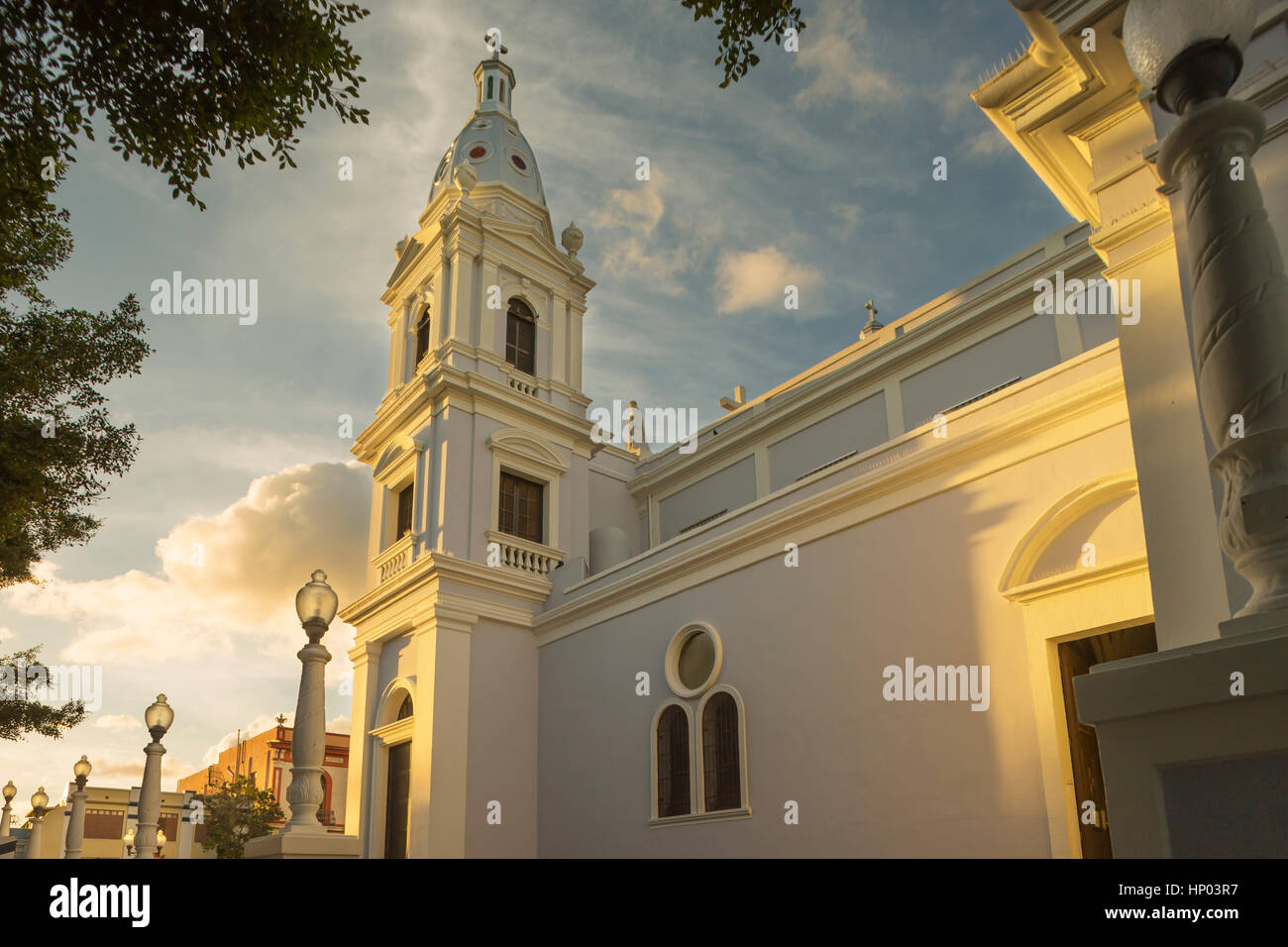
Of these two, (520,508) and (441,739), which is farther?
(520,508)

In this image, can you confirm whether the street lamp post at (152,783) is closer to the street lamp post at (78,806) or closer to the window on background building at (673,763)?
the street lamp post at (78,806)

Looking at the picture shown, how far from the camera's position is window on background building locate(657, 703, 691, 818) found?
13.6 metres

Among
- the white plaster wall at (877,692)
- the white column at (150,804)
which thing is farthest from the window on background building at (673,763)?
the white column at (150,804)

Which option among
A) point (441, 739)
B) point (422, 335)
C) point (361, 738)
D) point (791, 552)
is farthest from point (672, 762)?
point (422, 335)

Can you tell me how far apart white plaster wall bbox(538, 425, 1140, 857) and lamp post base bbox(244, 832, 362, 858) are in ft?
17.2

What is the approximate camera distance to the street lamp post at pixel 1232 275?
3.07 metres

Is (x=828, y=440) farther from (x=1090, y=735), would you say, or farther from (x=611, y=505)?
(x=1090, y=735)

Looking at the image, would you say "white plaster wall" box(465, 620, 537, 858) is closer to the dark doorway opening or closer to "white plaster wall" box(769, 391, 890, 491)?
"white plaster wall" box(769, 391, 890, 491)

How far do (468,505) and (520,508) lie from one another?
1309 mm

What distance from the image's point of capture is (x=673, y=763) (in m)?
13.8

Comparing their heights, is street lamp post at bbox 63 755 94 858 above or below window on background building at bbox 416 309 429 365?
below

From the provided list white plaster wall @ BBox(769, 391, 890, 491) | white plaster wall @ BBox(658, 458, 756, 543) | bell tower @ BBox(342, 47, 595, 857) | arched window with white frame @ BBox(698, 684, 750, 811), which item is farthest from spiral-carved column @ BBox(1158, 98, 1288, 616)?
white plaster wall @ BBox(658, 458, 756, 543)

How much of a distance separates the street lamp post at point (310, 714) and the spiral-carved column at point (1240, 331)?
7.77 meters

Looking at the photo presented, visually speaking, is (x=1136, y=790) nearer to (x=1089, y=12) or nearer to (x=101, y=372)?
(x=1089, y=12)
